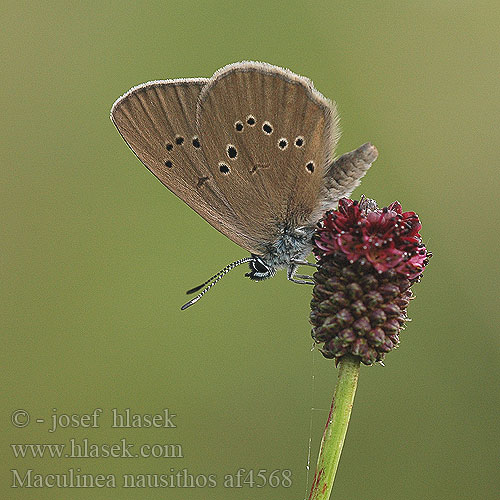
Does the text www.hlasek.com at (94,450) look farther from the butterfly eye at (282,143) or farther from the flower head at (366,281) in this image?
the flower head at (366,281)

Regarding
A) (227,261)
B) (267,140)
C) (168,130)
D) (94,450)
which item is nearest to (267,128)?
(267,140)

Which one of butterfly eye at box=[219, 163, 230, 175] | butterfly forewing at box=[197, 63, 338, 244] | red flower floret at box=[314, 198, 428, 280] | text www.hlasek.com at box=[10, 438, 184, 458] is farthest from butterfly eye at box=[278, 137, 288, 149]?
text www.hlasek.com at box=[10, 438, 184, 458]

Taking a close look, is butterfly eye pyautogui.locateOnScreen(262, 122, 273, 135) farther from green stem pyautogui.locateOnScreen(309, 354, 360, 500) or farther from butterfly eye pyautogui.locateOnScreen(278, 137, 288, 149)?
green stem pyautogui.locateOnScreen(309, 354, 360, 500)

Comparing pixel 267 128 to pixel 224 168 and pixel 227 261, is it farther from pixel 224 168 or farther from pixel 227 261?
pixel 227 261

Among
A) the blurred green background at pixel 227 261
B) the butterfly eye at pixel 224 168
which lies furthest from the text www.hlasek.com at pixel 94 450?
the butterfly eye at pixel 224 168

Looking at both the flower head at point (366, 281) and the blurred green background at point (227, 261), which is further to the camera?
the blurred green background at point (227, 261)

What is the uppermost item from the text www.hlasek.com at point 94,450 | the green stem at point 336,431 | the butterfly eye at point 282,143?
the butterfly eye at point 282,143

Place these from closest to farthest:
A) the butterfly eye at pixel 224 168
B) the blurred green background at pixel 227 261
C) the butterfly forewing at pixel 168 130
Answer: the butterfly forewing at pixel 168 130 < the butterfly eye at pixel 224 168 < the blurred green background at pixel 227 261

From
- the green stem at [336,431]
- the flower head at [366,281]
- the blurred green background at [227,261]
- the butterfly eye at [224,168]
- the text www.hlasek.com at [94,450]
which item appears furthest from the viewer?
the blurred green background at [227,261]
